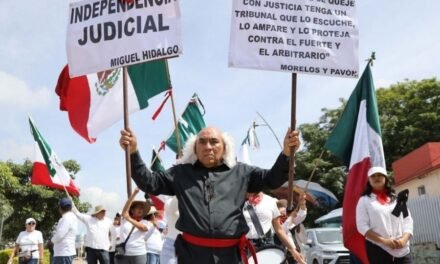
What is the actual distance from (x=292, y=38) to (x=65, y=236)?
6.83 metres

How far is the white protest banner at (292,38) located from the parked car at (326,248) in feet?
39.1

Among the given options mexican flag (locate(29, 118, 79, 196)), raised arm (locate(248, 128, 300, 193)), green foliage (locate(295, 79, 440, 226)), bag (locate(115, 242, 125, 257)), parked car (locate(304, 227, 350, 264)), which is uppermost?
green foliage (locate(295, 79, 440, 226))

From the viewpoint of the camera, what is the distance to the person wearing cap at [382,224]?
5.85 m

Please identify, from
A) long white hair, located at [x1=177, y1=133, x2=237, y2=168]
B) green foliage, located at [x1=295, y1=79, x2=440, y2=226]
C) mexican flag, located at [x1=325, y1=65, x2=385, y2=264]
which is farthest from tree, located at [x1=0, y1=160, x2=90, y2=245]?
long white hair, located at [x1=177, y1=133, x2=237, y2=168]

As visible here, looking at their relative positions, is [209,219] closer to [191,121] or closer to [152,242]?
[152,242]

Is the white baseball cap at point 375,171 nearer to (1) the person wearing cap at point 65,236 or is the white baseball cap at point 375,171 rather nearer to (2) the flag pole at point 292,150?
(2) the flag pole at point 292,150

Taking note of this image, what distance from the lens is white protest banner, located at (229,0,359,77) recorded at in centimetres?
439

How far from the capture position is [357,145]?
23.1ft

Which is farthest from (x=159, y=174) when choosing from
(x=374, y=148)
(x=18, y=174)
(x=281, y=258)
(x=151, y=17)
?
(x=18, y=174)

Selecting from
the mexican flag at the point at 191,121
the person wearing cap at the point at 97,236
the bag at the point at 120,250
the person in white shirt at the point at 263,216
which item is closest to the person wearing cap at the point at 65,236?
the person wearing cap at the point at 97,236

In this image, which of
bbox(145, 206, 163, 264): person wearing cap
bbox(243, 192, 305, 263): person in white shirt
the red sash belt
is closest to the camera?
the red sash belt

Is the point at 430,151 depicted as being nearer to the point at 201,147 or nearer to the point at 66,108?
the point at 66,108

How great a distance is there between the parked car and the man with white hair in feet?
40.2

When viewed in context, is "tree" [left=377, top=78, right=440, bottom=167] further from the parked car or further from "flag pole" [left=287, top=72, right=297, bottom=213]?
"flag pole" [left=287, top=72, right=297, bottom=213]
